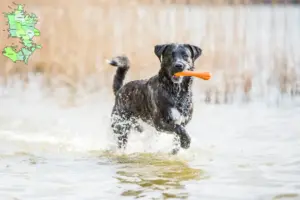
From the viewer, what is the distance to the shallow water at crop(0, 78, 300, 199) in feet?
21.4

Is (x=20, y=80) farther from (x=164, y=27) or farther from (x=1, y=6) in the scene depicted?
(x=164, y=27)

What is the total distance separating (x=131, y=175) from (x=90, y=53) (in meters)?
5.85

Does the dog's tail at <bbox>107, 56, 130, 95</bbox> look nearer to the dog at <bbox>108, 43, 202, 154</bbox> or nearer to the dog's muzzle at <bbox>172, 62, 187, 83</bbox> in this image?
the dog at <bbox>108, 43, 202, 154</bbox>

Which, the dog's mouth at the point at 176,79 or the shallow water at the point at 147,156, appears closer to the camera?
the shallow water at the point at 147,156

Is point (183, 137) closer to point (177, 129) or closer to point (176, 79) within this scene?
point (177, 129)

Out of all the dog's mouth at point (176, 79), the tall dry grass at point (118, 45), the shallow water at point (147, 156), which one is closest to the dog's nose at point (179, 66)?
the dog's mouth at point (176, 79)

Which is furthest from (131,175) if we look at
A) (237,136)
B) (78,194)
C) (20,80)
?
(20,80)

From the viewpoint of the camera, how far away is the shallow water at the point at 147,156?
652cm

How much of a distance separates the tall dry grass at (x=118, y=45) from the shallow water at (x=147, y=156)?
28.0 inches

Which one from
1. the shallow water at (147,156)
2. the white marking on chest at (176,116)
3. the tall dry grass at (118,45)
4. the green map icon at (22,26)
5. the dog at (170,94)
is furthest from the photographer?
the tall dry grass at (118,45)

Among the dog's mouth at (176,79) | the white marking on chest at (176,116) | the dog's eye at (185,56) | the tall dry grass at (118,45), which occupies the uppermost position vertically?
the tall dry grass at (118,45)

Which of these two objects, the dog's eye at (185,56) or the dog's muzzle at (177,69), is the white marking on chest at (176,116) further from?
the dog's eye at (185,56)

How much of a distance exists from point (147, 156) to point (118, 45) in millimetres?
5002

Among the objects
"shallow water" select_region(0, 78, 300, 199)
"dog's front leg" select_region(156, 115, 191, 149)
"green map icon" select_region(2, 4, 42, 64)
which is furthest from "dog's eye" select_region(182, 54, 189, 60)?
"green map icon" select_region(2, 4, 42, 64)
